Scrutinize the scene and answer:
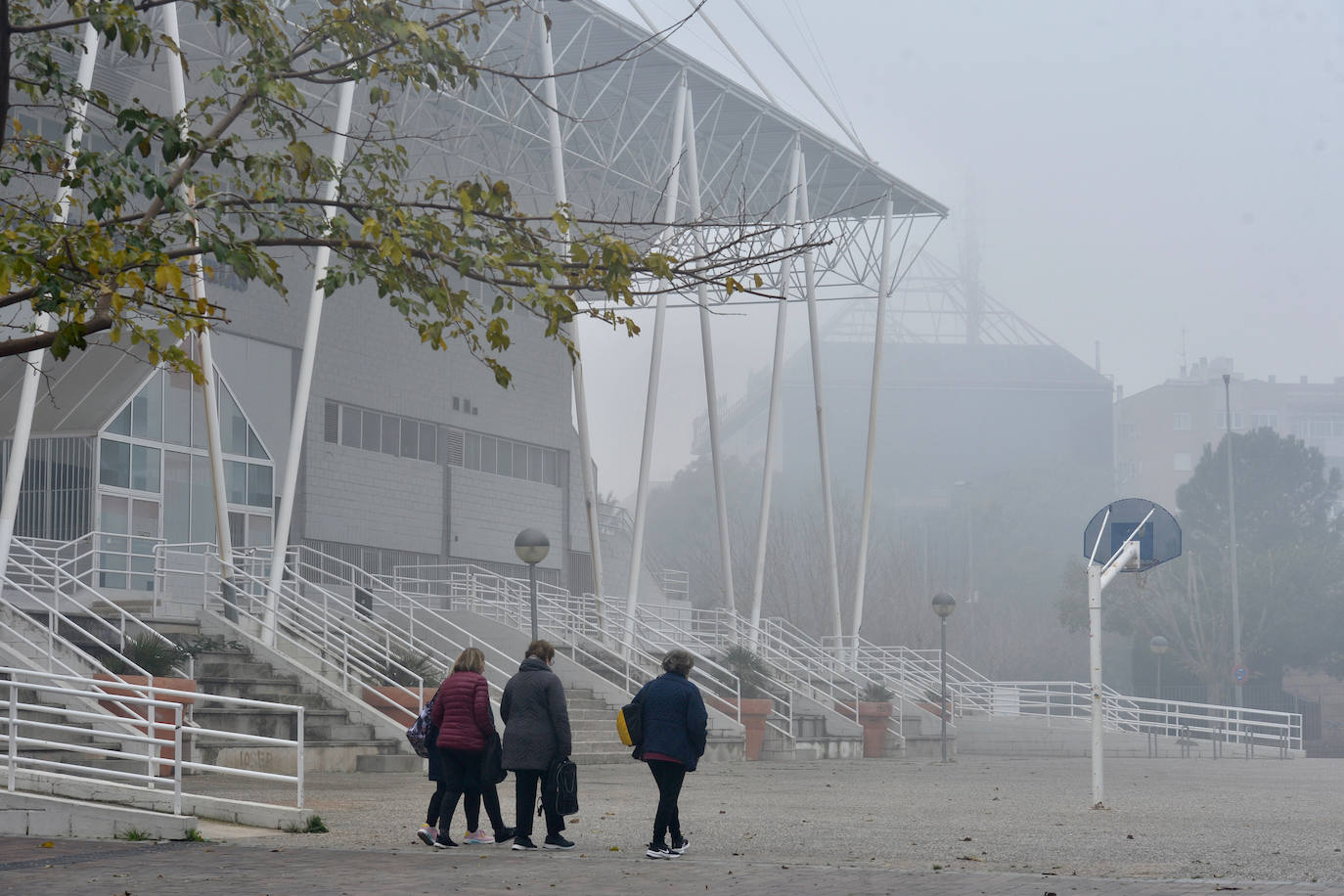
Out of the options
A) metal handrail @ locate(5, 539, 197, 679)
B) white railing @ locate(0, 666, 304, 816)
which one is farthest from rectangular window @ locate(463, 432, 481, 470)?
white railing @ locate(0, 666, 304, 816)

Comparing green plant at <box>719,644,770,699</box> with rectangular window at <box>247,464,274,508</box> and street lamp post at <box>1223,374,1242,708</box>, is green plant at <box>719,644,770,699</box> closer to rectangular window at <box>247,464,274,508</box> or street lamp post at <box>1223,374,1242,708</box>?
rectangular window at <box>247,464,274,508</box>

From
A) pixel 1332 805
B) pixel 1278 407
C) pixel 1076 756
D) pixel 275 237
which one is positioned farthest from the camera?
pixel 1278 407

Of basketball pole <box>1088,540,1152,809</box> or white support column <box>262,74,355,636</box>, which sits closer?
basketball pole <box>1088,540,1152,809</box>

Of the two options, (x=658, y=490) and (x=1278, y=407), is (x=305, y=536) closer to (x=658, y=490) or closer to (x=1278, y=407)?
(x=658, y=490)

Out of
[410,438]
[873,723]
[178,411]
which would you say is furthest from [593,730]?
[410,438]

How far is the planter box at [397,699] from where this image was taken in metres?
21.8

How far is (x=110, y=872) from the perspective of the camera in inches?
391

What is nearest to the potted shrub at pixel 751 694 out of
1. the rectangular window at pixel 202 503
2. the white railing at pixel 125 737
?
the rectangular window at pixel 202 503

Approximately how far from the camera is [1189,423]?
10900cm

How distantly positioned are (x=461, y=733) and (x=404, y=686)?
1221cm

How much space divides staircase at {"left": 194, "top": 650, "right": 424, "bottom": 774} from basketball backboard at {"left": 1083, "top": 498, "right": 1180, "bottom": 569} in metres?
8.86

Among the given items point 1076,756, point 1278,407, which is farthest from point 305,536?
point 1278,407

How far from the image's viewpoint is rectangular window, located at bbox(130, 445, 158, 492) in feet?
91.8

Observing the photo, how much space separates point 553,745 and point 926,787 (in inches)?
409
